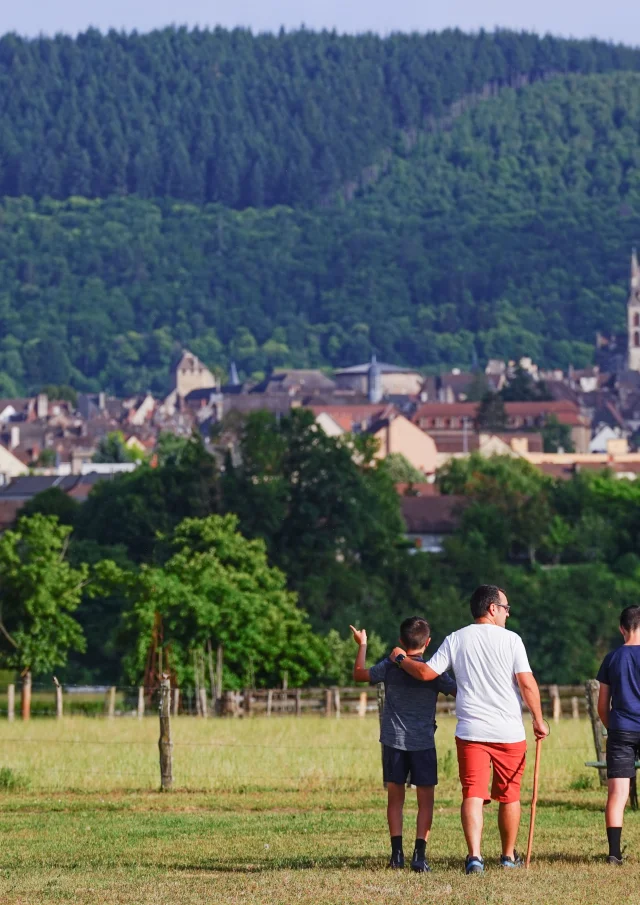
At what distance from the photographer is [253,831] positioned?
14.9m

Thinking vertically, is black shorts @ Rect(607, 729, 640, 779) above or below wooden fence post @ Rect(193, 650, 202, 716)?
below

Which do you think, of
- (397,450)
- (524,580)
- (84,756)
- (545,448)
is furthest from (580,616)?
(545,448)

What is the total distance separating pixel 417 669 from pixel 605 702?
122 centimetres

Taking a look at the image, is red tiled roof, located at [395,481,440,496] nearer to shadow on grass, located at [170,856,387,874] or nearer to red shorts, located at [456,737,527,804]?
shadow on grass, located at [170,856,387,874]

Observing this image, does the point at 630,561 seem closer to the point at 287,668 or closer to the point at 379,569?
the point at 379,569

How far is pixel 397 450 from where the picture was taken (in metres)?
160

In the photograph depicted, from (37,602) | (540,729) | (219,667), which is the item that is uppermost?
(37,602)

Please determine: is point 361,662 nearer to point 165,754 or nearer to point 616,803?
point 616,803

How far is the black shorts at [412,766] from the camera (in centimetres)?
1248

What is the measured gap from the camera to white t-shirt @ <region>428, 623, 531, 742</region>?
11859 mm

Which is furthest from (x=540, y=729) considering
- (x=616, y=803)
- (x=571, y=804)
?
(x=571, y=804)

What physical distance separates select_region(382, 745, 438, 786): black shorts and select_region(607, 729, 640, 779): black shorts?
3.38 ft

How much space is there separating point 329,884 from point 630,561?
76.0m

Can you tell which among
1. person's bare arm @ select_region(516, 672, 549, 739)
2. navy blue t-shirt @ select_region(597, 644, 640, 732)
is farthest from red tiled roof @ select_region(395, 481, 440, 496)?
person's bare arm @ select_region(516, 672, 549, 739)
